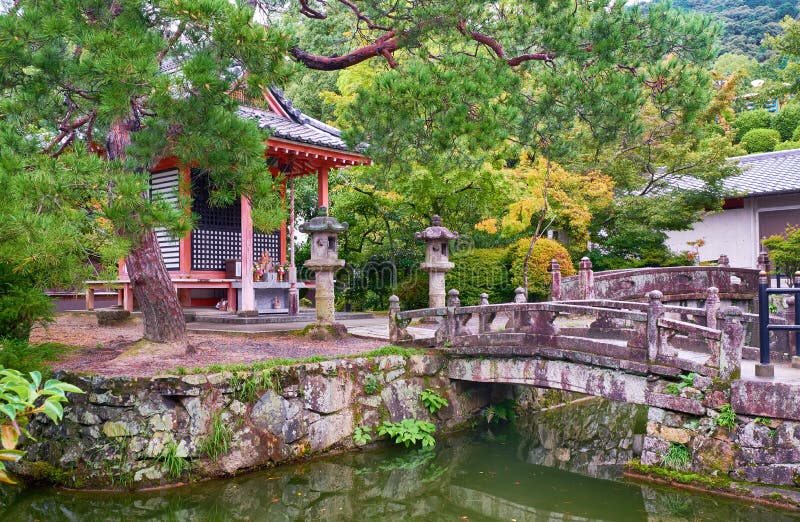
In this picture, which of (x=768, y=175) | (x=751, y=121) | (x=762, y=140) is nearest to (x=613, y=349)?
(x=768, y=175)

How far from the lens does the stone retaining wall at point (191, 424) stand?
8.45 meters

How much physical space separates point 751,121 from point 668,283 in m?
24.3

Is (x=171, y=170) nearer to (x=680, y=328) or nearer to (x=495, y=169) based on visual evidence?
(x=495, y=169)

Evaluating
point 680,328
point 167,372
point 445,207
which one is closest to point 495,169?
point 445,207

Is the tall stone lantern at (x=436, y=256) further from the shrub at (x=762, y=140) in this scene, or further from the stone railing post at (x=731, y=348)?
the shrub at (x=762, y=140)

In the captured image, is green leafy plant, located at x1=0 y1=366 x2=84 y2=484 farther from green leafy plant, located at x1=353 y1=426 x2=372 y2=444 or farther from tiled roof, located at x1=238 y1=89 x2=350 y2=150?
tiled roof, located at x1=238 y1=89 x2=350 y2=150

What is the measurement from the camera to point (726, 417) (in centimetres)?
846

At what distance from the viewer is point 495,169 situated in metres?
19.0

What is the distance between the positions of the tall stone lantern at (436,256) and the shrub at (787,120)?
29.8m

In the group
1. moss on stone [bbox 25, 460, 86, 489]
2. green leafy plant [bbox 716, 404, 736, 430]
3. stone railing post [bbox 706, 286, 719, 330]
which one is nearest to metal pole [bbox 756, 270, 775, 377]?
green leafy plant [bbox 716, 404, 736, 430]

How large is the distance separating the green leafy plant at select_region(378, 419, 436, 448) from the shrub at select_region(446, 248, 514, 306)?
8.74m

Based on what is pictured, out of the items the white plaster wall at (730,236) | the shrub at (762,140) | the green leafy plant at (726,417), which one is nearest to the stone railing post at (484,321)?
the green leafy plant at (726,417)

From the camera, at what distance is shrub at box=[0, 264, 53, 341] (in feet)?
30.0

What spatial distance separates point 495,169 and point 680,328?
1069 centimetres
